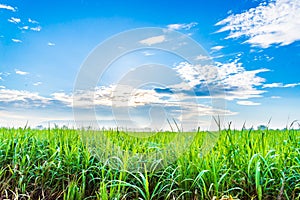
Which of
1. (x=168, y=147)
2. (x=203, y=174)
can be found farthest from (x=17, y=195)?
(x=203, y=174)

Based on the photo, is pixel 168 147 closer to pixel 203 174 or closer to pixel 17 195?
pixel 203 174

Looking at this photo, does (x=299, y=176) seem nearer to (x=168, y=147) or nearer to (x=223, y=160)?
(x=223, y=160)

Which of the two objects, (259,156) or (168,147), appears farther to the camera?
(168,147)

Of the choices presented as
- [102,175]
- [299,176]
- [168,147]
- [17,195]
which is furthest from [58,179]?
[299,176]

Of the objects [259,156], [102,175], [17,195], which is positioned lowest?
[17,195]

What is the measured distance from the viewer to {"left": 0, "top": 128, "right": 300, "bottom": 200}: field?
2.37 meters

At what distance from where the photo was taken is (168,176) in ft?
8.33

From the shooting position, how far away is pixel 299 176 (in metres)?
2.45

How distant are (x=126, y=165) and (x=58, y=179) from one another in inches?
28.8

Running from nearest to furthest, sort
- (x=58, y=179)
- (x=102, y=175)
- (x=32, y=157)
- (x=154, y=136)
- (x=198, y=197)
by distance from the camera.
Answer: (x=198, y=197) → (x=102, y=175) → (x=58, y=179) → (x=32, y=157) → (x=154, y=136)

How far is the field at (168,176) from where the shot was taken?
7.78ft

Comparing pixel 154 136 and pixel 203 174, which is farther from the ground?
pixel 154 136

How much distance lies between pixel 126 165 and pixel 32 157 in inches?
47.5

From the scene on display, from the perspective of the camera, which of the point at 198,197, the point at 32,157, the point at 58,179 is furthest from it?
the point at 32,157
